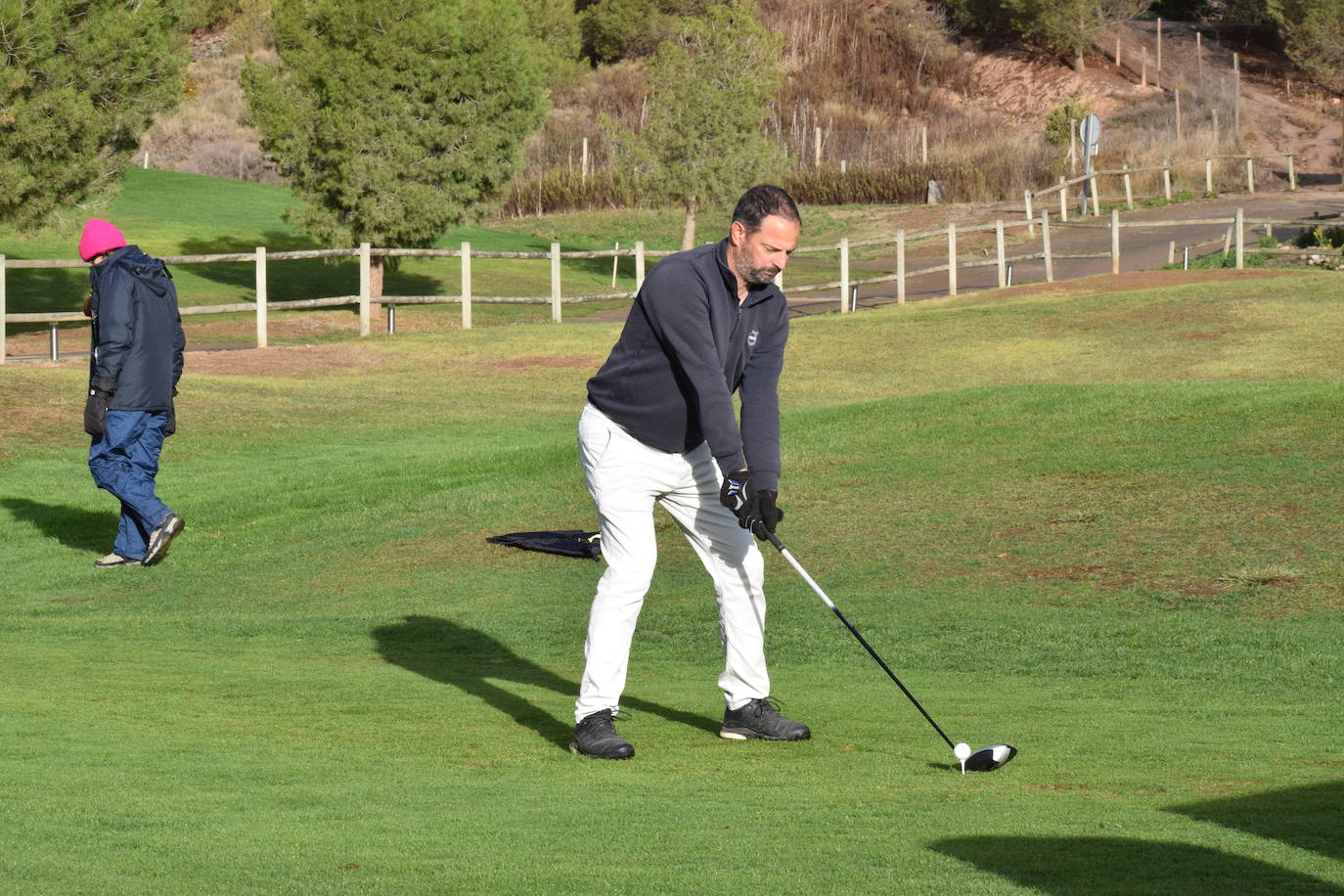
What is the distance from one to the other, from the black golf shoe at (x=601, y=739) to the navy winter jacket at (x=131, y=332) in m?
7.21

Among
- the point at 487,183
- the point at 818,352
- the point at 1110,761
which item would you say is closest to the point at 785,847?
the point at 1110,761

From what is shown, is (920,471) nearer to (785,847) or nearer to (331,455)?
(331,455)

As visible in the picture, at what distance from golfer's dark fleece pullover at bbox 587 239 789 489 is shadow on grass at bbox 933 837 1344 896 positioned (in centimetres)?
201

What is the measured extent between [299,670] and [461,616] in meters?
2.16

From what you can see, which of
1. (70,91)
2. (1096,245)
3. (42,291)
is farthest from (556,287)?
(1096,245)

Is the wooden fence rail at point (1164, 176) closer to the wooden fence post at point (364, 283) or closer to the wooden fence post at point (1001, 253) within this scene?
the wooden fence post at point (1001, 253)

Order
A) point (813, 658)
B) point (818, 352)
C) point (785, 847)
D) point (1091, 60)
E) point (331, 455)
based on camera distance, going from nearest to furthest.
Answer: point (785, 847) < point (813, 658) < point (331, 455) < point (818, 352) < point (1091, 60)

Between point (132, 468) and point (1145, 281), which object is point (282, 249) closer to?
point (1145, 281)

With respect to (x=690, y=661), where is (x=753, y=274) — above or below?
above

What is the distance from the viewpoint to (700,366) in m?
6.32

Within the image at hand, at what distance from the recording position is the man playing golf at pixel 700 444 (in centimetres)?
633

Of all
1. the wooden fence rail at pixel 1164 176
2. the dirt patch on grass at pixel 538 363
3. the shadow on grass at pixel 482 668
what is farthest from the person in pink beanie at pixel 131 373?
the wooden fence rail at pixel 1164 176

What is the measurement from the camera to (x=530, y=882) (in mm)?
4477

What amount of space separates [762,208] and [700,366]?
64 cm
